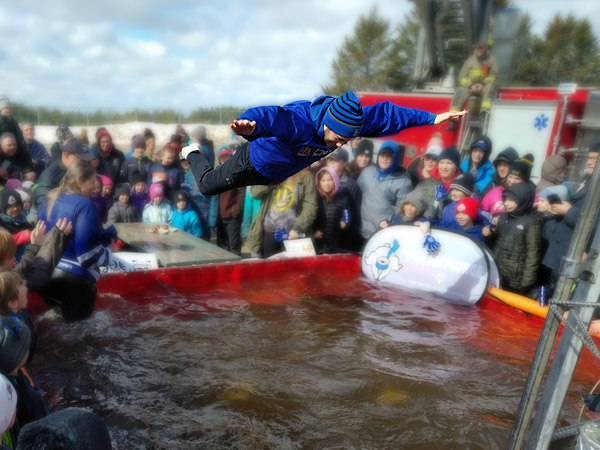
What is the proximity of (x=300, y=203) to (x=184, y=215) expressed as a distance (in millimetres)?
1671

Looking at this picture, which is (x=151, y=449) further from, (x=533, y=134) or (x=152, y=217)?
(x=533, y=134)

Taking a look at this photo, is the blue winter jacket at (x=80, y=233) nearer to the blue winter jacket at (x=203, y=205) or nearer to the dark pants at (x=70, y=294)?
the dark pants at (x=70, y=294)

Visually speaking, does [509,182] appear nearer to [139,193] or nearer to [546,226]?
[546,226]

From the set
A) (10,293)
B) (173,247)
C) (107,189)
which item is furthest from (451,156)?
(10,293)

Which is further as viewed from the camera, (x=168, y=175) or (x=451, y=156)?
(x=168, y=175)

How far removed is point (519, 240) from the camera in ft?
15.4

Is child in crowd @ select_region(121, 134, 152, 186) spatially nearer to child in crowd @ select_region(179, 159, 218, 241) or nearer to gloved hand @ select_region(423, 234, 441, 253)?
child in crowd @ select_region(179, 159, 218, 241)

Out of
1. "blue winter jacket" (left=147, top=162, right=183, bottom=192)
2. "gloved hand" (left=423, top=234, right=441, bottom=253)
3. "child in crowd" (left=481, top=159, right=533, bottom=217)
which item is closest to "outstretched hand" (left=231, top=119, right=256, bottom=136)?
"gloved hand" (left=423, top=234, right=441, bottom=253)

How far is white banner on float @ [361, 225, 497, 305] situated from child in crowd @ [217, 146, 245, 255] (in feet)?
6.69

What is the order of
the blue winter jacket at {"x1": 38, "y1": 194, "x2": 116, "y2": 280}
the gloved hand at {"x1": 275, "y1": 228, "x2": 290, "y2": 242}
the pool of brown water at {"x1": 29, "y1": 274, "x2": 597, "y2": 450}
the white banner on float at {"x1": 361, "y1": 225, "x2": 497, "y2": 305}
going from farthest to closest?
the gloved hand at {"x1": 275, "y1": 228, "x2": 290, "y2": 242}, the white banner on float at {"x1": 361, "y1": 225, "x2": 497, "y2": 305}, the blue winter jacket at {"x1": 38, "y1": 194, "x2": 116, "y2": 280}, the pool of brown water at {"x1": 29, "y1": 274, "x2": 597, "y2": 450}

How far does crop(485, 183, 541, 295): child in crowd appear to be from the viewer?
4656mm

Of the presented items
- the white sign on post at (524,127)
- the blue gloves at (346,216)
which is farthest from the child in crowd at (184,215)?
the white sign on post at (524,127)

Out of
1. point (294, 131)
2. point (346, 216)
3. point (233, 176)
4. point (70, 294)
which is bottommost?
point (346, 216)

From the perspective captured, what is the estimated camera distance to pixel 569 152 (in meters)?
6.93
